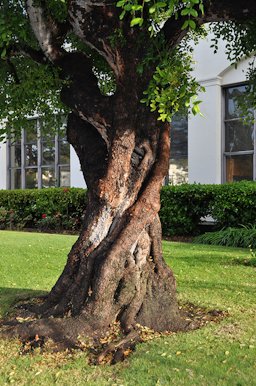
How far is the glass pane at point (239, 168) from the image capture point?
13297mm

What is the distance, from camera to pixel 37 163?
18969 mm

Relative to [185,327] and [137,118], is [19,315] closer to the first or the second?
[185,327]

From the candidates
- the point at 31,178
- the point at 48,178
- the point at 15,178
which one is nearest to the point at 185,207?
the point at 48,178

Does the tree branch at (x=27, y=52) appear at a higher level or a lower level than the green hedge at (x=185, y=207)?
higher

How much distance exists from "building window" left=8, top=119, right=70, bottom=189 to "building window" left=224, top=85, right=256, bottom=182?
627 cm

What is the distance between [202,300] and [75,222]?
29.8 feet

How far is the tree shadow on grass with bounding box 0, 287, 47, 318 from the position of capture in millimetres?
5809

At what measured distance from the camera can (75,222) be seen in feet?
48.4

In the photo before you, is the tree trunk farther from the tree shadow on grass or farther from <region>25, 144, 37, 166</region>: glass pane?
<region>25, 144, 37, 166</region>: glass pane

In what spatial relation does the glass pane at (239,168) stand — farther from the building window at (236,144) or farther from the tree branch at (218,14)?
the tree branch at (218,14)

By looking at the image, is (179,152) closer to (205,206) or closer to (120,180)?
(205,206)

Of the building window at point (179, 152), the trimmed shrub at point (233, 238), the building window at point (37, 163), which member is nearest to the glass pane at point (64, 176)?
the building window at point (37, 163)

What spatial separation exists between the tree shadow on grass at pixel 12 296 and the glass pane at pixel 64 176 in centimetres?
1111

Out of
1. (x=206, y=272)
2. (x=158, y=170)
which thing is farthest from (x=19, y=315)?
(x=206, y=272)
